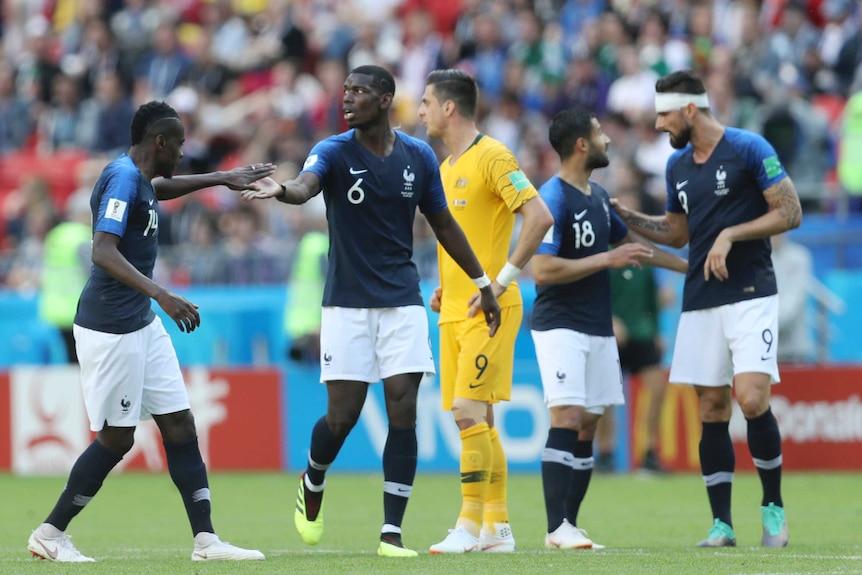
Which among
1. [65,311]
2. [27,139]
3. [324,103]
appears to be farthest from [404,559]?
[27,139]

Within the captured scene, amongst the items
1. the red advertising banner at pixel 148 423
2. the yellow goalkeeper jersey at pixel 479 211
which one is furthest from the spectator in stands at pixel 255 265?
the yellow goalkeeper jersey at pixel 479 211

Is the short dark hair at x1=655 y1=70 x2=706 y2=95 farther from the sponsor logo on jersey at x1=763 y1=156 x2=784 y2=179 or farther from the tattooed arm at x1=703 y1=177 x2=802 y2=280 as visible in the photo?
the tattooed arm at x1=703 y1=177 x2=802 y2=280

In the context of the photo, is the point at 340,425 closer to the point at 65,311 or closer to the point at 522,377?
the point at 522,377

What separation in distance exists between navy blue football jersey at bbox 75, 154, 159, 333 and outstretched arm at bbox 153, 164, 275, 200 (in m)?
0.14

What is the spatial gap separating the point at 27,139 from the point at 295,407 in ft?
30.7

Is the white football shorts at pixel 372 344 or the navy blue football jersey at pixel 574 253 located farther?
the navy blue football jersey at pixel 574 253

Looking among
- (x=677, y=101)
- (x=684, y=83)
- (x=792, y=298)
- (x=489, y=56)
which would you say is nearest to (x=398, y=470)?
(x=677, y=101)

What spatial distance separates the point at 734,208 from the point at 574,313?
1.09m

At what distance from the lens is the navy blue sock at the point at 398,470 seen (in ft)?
26.3

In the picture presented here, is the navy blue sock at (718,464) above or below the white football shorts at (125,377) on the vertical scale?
below

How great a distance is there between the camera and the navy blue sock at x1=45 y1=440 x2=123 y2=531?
311 inches

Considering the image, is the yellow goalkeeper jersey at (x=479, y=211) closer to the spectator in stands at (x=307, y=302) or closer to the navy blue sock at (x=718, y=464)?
the navy blue sock at (x=718, y=464)

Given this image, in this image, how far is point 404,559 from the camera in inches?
303

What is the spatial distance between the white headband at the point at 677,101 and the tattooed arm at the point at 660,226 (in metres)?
0.68
